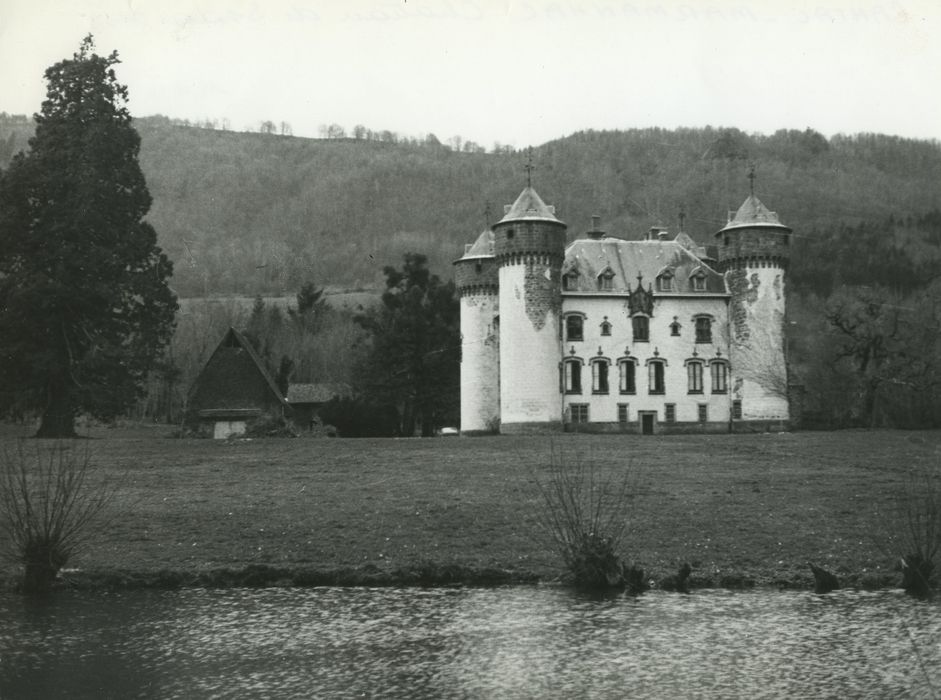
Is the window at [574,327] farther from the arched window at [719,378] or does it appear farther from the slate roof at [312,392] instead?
the slate roof at [312,392]

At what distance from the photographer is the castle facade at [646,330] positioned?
2384 inches

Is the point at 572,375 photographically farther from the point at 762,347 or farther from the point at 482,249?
the point at 762,347

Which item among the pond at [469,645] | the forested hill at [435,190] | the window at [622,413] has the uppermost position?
the forested hill at [435,190]

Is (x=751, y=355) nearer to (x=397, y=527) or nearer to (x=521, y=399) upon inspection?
(x=521, y=399)

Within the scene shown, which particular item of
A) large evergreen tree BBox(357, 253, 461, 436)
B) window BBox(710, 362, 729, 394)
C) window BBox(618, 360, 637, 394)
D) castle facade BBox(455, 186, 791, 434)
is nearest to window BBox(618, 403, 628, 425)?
castle facade BBox(455, 186, 791, 434)

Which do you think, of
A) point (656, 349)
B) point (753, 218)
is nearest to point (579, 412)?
point (656, 349)

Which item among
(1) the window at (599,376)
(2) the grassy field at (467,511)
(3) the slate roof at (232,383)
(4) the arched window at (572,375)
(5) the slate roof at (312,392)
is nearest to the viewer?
(2) the grassy field at (467,511)

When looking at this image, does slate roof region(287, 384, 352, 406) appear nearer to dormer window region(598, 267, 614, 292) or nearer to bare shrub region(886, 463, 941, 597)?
dormer window region(598, 267, 614, 292)

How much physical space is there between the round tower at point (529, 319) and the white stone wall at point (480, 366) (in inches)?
158

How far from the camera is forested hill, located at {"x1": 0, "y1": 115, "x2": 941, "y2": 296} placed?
113 metres

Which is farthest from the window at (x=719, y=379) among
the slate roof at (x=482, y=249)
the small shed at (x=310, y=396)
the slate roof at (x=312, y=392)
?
the slate roof at (x=312, y=392)

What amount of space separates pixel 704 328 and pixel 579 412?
370 inches

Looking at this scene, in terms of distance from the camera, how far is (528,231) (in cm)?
5981

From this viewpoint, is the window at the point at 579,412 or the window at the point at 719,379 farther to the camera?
the window at the point at 719,379
